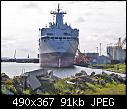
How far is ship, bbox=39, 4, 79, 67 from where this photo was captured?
48.0m

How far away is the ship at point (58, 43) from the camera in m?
48.0

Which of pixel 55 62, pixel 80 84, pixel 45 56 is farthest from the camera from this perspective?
pixel 45 56

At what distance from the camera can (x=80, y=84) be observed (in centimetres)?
1403

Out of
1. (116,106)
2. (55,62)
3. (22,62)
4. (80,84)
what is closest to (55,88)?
(80,84)

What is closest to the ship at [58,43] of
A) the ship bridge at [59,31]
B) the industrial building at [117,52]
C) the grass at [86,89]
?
the ship bridge at [59,31]

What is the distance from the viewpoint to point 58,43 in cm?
5022

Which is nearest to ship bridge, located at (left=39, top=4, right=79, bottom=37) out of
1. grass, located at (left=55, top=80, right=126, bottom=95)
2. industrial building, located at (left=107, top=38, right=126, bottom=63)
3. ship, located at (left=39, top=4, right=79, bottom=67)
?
ship, located at (left=39, top=4, right=79, bottom=67)

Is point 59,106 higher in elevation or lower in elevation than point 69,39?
lower

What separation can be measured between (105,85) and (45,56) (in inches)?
1363

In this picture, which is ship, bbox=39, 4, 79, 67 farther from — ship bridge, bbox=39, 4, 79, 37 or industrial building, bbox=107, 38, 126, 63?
industrial building, bbox=107, 38, 126, 63

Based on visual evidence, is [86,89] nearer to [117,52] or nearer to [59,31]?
[59,31]

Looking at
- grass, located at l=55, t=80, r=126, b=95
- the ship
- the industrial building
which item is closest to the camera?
grass, located at l=55, t=80, r=126, b=95

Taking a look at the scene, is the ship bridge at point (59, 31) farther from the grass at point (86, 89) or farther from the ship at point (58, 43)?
the grass at point (86, 89)

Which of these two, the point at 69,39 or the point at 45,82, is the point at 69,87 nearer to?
the point at 45,82
